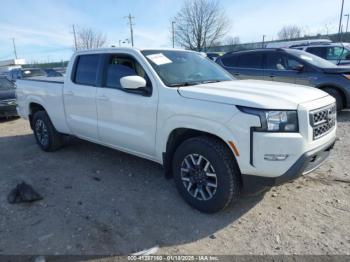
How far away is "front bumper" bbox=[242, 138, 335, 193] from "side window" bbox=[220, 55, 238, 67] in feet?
20.9

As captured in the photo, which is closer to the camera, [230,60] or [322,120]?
[322,120]

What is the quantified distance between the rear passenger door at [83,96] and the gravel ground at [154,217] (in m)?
0.70

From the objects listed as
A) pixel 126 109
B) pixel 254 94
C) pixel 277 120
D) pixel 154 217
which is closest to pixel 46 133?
pixel 126 109

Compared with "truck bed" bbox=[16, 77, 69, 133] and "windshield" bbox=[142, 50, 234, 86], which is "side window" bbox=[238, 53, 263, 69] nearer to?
"windshield" bbox=[142, 50, 234, 86]

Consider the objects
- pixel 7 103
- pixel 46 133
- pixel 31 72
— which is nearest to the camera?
pixel 46 133

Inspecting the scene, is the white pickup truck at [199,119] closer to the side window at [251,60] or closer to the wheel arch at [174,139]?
the wheel arch at [174,139]

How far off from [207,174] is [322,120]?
4.31ft

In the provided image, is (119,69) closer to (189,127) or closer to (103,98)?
(103,98)

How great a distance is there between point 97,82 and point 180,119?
1730 mm

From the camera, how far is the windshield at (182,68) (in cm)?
374

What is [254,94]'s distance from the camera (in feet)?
10.1

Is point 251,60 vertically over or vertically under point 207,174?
over

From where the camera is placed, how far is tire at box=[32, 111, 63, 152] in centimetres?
569

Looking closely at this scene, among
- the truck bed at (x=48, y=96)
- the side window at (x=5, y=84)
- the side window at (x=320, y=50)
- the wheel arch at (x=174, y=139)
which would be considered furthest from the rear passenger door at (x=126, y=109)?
the side window at (x=320, y=50)
